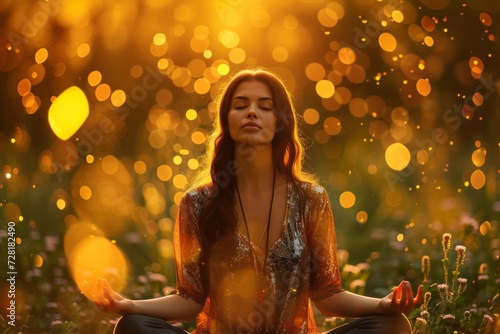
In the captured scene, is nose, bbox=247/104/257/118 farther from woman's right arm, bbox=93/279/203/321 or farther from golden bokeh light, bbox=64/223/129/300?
golden bokeh light, bbox=64/223/129/300

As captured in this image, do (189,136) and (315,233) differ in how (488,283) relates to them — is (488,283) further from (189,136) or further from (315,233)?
(189,136)

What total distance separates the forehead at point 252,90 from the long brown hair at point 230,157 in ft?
0.05

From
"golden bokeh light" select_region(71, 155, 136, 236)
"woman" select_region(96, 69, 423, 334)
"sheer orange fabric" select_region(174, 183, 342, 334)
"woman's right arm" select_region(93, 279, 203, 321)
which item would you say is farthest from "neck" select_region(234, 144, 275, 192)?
"golden bokeh light" select_region(71, 155, 136, 236)

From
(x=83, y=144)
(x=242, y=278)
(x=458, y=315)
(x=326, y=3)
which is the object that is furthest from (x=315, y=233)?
(x=326, y=3)

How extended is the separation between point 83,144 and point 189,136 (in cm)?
65

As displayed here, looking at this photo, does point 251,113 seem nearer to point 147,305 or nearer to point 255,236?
point 255,236

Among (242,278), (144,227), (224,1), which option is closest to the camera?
(242,278)

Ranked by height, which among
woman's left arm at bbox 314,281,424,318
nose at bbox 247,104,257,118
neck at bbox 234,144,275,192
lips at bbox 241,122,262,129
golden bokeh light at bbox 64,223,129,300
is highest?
nose at bbox 247,104,257,118

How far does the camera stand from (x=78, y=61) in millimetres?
4891

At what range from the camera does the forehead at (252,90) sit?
294 cm

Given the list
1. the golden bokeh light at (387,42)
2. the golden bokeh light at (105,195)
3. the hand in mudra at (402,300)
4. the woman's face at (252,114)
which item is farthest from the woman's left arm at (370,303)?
the golden bokeh light at (387,42)

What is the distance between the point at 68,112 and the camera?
482cm

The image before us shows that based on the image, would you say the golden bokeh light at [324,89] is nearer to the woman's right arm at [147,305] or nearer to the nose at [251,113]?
the nose at [251,113]

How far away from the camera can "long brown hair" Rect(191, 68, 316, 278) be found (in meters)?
2.94
